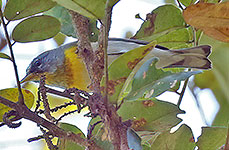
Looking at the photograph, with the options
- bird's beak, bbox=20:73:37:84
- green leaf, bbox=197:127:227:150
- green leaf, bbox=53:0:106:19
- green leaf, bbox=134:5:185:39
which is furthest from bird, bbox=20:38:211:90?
green leaf, bbox=53:0:106:19

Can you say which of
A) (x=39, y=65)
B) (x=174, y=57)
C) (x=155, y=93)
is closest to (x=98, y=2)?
(x=155, y=93)

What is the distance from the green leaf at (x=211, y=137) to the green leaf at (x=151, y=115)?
158mm

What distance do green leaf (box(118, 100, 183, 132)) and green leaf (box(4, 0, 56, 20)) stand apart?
1.27ft

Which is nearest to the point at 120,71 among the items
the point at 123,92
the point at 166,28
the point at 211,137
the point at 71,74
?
the point at 123,92

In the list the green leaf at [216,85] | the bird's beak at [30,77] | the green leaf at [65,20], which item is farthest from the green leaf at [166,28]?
the bird's beak at [30,77]

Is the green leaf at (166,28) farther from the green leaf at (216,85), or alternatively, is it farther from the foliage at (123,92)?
the green leaf at (216,85)

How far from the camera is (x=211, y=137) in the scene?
1.06 m

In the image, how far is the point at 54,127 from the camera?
0.85 m

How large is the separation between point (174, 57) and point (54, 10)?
1.89 feet

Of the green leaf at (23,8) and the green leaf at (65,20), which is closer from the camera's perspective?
the green leaf at (23,8)

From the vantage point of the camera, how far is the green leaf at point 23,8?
103cm

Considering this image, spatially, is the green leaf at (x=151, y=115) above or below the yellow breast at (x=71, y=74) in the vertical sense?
above

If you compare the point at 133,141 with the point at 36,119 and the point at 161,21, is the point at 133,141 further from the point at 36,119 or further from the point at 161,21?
→ the point at 161,21

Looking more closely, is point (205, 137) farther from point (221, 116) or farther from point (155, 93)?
point (221, 116)
